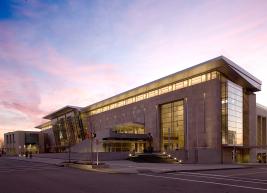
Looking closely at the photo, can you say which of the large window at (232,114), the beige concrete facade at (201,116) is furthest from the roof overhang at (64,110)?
the large window at (232,114)

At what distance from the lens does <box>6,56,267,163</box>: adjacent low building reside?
57.5 m

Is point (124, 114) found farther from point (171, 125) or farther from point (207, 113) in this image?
point (207, 113)

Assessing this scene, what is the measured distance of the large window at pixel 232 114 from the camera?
5778 cm

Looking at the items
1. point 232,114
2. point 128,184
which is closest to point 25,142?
point 232,114

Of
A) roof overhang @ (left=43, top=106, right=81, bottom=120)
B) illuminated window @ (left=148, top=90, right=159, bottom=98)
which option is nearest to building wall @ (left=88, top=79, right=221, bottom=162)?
illuminated window @ (left=148, top=90, right=159, bottom=98)

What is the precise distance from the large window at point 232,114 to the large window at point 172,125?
10984 mm

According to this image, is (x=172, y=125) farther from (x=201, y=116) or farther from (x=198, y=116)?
(x=201, y=116)

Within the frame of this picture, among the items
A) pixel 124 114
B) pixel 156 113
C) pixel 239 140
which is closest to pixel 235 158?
pixel 239 140

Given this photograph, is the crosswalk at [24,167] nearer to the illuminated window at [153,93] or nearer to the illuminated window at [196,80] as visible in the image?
the illuminated window at [196,80]

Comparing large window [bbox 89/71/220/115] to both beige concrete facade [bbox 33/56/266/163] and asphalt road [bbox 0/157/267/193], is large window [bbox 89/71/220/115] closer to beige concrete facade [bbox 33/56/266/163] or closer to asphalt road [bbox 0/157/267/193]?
beige concrete facade [bbox 33/56/266/163]

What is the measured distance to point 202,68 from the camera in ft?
198

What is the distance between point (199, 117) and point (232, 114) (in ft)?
19.8

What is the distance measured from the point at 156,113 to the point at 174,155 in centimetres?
1773

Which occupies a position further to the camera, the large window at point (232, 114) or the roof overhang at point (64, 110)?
the roof overhang at point (64, 110)
